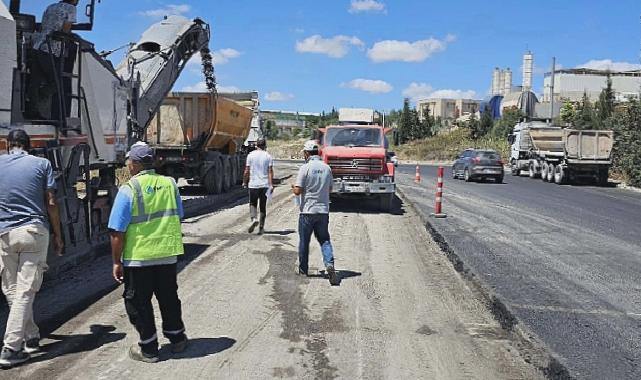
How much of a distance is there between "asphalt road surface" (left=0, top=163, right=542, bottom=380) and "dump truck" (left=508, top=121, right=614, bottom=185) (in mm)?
23170

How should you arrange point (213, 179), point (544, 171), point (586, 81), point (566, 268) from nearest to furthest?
point (566, 268), point (213, 179), point (544, 171), point (586, 81)

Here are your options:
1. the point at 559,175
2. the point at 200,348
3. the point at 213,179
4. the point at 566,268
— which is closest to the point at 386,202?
the point at 213,179

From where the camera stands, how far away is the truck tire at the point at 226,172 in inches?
848

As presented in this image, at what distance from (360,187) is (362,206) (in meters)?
1.88

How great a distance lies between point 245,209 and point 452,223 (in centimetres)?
520

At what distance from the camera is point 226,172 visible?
21.8m

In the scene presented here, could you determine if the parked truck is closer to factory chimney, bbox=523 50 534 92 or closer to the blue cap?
the blue cap

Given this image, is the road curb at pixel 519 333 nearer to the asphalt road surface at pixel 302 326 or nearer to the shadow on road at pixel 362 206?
the asphalt road surface at pixel 302 326

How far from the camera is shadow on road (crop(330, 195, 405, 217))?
17.2 metres

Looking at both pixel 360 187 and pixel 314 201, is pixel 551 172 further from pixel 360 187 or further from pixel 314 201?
pixel 314 201

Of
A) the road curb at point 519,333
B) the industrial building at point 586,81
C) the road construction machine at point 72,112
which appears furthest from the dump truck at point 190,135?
the industrial building at point 586,81

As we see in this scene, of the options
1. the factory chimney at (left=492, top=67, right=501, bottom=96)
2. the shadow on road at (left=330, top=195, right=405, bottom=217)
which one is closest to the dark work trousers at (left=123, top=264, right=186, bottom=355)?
the shadow on road at (left=330, top=195, right=405, bottom=217)

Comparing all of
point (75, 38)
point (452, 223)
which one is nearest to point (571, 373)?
point (75, 38)

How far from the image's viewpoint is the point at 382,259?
1046 centimetres
